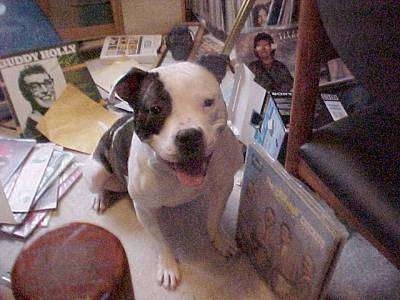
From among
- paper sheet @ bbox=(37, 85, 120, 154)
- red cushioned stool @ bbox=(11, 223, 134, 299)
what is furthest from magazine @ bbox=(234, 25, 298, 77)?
red cushioned stool @ bbox=(11, 223, 134, 299)

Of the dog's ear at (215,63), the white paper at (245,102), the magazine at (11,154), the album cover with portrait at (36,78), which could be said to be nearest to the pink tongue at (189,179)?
the dog's ear at (215,63)

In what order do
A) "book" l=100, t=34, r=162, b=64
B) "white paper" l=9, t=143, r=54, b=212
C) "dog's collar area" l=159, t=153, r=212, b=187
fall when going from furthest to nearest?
"book" l=100, t=34, r=162, b=64 < "white paper" l=9, t=143, r=54, b=212 < "dog's collar area" l=159, t=153, r=212, b=187

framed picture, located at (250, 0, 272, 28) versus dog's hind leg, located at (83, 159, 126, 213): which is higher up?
framed picture, located at (250, 0, 272, 28)

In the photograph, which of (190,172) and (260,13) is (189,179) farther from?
(260,13)

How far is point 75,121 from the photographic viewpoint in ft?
5.74

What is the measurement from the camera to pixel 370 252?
130 cm

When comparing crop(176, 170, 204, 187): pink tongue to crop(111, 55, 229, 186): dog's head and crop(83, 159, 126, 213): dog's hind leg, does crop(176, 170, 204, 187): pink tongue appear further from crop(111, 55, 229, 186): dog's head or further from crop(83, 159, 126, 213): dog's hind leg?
crop(83, 159, 126, 213): dog's hind leg

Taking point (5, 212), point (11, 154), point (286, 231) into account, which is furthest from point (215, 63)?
point (11, 154)

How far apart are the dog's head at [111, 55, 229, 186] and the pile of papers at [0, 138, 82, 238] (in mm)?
588

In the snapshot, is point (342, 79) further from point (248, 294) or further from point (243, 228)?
point (248, 294)

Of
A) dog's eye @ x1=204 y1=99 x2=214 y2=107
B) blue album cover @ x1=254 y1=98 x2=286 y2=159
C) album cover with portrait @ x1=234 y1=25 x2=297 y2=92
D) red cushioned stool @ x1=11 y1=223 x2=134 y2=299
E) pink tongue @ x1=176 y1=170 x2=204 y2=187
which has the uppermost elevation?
dog's eye @ x1=204 y1=99 x2=214 y2=107

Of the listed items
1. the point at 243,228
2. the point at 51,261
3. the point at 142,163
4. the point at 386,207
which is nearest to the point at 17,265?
the point at 51,261

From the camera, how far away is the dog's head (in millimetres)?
942

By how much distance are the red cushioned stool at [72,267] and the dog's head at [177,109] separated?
9.4 inches
